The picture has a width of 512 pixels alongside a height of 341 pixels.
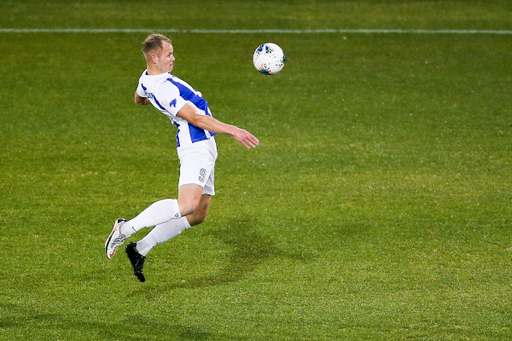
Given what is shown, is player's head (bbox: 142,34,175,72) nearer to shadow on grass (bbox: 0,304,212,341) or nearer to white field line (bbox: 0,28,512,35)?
shadow on grass (bbox: 0,304,212,341)

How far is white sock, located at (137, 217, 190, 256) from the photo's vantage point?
6.30 metres

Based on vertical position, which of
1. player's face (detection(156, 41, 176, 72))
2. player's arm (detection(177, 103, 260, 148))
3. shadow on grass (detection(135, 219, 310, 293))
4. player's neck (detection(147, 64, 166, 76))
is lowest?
shadow on grass (detection(135, 219, 310, 293))

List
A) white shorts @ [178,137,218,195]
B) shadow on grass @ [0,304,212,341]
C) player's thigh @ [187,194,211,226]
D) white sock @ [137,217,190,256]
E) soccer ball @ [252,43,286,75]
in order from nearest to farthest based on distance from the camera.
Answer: shadow on grass @ [0,304,212,341], white shorts @ [178,137,218,195], white sock @ [137,217,190,256], player's thigh @ [187,194,211,226], soccer ball @ [252,43,286,75]

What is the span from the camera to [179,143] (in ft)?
20.6

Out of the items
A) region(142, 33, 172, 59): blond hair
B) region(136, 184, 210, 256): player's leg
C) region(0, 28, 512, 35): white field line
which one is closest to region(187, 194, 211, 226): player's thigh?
region(136, 184, 210, 256): player's leg

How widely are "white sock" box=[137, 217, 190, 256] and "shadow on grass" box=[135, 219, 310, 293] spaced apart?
0.42m

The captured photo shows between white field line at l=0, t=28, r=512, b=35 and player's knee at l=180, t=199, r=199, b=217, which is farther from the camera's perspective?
white field line at l=0, t=28, r=512, b=35

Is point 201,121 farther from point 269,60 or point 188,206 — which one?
point 269,60

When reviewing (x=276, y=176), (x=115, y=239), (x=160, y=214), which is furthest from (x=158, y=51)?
(x=276, y=176)

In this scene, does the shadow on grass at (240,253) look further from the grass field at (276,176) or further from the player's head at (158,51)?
the player's head at (158,51)

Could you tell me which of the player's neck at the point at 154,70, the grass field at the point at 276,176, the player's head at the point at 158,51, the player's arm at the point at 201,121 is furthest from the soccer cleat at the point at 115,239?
the player's head at the point at 158,51

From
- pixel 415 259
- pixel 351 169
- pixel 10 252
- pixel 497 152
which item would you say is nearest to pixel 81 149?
pixel 10 252

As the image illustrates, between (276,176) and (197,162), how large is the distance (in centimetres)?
357

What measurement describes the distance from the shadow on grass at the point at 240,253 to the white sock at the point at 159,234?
0.42m
